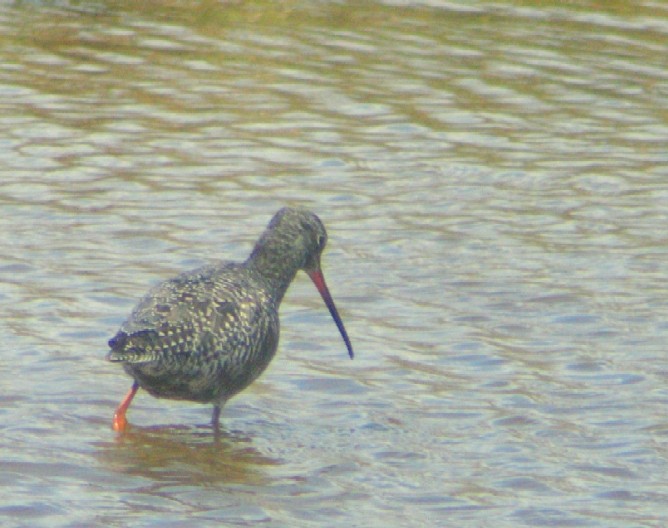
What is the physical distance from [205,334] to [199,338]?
0.05m

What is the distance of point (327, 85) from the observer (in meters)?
16.3

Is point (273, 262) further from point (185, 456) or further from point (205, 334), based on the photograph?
point (185, 456)

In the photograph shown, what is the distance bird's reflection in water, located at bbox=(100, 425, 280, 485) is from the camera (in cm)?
800

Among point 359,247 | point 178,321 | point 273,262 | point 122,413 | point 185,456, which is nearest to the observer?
point 178,321

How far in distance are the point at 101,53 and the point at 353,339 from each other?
8393 mm

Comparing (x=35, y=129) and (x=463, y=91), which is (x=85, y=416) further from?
(x=463, y=91)

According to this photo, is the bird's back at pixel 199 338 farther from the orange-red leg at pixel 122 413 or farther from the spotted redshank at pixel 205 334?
the orange-red leg at pixel 122 413

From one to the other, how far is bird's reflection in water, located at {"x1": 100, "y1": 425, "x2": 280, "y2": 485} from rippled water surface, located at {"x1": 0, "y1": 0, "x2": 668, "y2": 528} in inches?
0.8

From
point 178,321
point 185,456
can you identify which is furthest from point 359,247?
point 178,321

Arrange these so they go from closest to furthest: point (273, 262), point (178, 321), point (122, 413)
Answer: point (178, 321), point (122, 413), point (273, 262)

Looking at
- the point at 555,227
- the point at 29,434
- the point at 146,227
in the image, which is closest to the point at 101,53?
the point at 146,227

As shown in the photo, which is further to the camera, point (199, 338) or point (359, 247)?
point (359, 247)

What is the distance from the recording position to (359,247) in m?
11.8

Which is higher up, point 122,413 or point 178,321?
point 178,321
